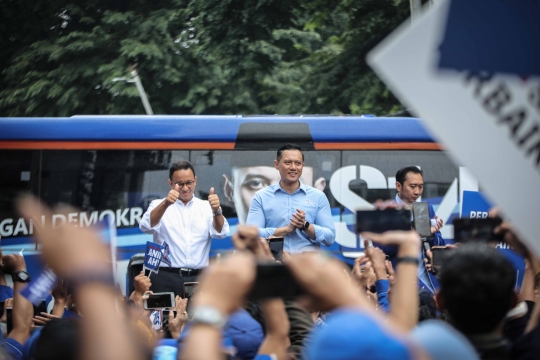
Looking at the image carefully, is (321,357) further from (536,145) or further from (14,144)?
(14,144)

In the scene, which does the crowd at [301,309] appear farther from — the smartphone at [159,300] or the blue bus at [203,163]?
the blue bus at [203,163]

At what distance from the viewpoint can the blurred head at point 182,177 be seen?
714 centimetres

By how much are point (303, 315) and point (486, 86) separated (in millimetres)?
1064

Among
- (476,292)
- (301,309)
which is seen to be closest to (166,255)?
(301,309)

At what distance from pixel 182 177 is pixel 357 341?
5669 millimetres

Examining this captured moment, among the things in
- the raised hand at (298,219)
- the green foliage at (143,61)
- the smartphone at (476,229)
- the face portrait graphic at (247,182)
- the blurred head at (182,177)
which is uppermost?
the green foliage at (143,61)

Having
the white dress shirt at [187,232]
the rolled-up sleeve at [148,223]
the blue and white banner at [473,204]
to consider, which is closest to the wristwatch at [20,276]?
the rolled-up sleeve at [148,223]

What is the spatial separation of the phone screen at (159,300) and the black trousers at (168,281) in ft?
4.81

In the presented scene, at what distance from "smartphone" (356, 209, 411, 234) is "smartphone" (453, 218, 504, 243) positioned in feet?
2.69

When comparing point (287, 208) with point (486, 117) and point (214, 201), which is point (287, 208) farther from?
point (486, 117)

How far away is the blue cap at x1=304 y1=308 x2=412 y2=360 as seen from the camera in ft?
5.28

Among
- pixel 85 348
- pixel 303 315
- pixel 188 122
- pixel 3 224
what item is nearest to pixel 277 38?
pixel 188 122

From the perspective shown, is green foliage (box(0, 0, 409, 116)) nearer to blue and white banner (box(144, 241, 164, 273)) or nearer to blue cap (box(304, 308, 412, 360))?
blue and white banner (box(144, 241, 164, 273))

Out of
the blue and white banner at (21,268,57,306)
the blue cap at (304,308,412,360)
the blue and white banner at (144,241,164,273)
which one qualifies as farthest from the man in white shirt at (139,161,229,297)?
the blue cap at (304,308,412,360)
